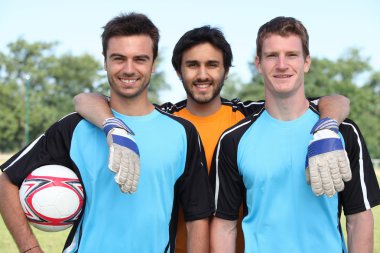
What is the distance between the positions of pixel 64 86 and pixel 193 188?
53297mm

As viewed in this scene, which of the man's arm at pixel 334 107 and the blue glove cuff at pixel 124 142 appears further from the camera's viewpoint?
the man's arm at pixel 334 107

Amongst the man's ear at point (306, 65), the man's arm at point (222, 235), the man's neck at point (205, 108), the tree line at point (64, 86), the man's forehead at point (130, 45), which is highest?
the tree line at point (64, 86)

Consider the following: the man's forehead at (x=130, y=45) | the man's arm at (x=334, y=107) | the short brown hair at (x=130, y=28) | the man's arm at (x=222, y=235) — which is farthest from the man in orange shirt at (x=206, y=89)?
the man's forehead at (x=130, y=45)

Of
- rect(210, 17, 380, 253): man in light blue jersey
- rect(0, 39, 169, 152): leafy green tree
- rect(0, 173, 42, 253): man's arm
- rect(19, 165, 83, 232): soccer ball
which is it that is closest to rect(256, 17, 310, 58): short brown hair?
rect(210, 17, 380, 253): man in light blue jersey

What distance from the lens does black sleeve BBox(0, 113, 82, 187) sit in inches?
126

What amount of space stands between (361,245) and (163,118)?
1471 millimetres

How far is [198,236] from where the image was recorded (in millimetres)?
3307

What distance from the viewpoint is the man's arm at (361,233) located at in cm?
321

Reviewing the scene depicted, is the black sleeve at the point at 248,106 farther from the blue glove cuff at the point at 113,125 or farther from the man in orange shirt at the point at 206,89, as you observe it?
the blue glove cuff at the point at 113,125

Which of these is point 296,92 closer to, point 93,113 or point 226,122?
point 226,122

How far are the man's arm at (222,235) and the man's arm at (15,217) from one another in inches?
42.6

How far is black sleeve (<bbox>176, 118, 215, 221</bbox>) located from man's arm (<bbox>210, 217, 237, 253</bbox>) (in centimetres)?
10

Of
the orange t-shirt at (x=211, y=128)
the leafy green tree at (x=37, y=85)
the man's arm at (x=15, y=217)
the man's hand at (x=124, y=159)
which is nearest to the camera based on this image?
the man's hand at (x=124, y=159)

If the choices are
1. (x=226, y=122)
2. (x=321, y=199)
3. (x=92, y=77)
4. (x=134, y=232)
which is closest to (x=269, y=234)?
(x=321, y=199)
